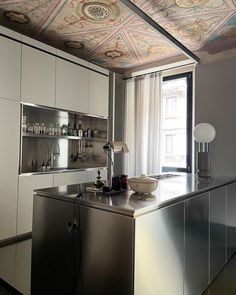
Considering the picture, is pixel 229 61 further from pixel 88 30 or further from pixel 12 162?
pixel 12 162

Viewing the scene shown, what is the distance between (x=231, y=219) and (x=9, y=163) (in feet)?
8.67

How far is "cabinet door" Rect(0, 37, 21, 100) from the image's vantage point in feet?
9.00

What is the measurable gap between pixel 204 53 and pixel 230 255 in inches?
112

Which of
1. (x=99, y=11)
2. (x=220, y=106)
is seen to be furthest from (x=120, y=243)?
(x=220, y=106)

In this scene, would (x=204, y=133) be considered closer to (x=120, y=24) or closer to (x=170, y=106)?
(x=170, y=106)

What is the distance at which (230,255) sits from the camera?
2.74m

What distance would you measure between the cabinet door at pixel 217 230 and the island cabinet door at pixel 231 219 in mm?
161

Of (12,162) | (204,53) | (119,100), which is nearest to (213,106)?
(204,53)

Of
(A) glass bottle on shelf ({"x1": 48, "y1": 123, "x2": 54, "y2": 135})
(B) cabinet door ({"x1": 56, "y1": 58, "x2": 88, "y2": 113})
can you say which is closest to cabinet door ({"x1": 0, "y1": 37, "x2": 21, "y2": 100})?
(B) cabinet door ({"x1": 56, "y1": 58, "x2": 88, "y2": 113})

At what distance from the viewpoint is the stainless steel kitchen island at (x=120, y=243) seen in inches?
51.8

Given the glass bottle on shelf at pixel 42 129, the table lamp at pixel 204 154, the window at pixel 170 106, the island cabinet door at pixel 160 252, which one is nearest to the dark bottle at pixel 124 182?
the island cabinet door at pixel 160 252

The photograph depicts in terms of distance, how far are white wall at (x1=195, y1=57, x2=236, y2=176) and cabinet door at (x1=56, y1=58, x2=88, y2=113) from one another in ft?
5.76

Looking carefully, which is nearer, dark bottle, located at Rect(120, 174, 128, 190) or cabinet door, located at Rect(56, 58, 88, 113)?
dark bottle, located at Rect(120, 174, 128, 190)

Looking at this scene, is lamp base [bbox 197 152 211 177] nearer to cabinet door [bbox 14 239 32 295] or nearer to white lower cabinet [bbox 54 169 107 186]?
white lower cabinet [bbox 54 169 107 186]
